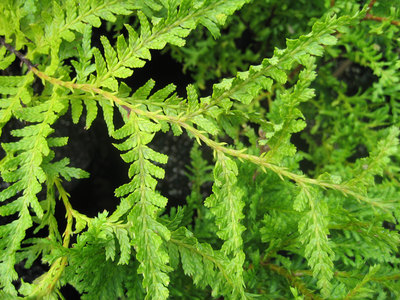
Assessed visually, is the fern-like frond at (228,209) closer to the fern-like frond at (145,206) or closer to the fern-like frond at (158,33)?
the fern-like frond at (145,206)

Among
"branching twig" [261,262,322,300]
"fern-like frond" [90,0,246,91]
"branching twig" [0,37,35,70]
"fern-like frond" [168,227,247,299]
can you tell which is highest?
"fern-like frond" [90,0,246,91]

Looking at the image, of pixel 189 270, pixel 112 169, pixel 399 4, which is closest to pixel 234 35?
pixel 399 4

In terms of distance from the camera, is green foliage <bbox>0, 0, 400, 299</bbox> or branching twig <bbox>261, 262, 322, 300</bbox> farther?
branching twig <bbox>261, 262, 322, 300</bbox>

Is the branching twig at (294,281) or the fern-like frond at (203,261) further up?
the fern-like frond at (203,261)

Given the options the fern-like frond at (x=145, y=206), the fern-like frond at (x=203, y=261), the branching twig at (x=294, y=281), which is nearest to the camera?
the fern-like frond at (x=145, y=206)

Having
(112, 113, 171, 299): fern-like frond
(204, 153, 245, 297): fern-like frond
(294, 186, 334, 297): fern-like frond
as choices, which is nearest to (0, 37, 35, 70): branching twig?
(112, 113, 171, 299): fern-like frond

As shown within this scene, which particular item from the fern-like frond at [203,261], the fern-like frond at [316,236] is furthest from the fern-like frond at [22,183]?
the fern-like frond at [316,236]

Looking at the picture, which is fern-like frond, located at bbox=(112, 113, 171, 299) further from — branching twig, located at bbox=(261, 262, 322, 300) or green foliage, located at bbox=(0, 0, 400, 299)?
branching twig, located at bbox=(261, 262, 322, 300)

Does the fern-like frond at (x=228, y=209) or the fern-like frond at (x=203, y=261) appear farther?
the fern-like frond at (x=203, y=261)

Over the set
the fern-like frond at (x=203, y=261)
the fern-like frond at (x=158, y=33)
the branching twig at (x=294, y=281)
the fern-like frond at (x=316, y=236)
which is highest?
the fern-like frond at (x=158, y=33)

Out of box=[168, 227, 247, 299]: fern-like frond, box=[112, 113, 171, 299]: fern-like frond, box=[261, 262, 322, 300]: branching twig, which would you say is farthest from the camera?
box=[261, 262, 322, 300]: branching twig

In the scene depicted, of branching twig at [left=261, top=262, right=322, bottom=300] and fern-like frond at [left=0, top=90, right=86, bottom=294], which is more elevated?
fern-like frond at [left=0, top=90, right=86, bottom=294]
